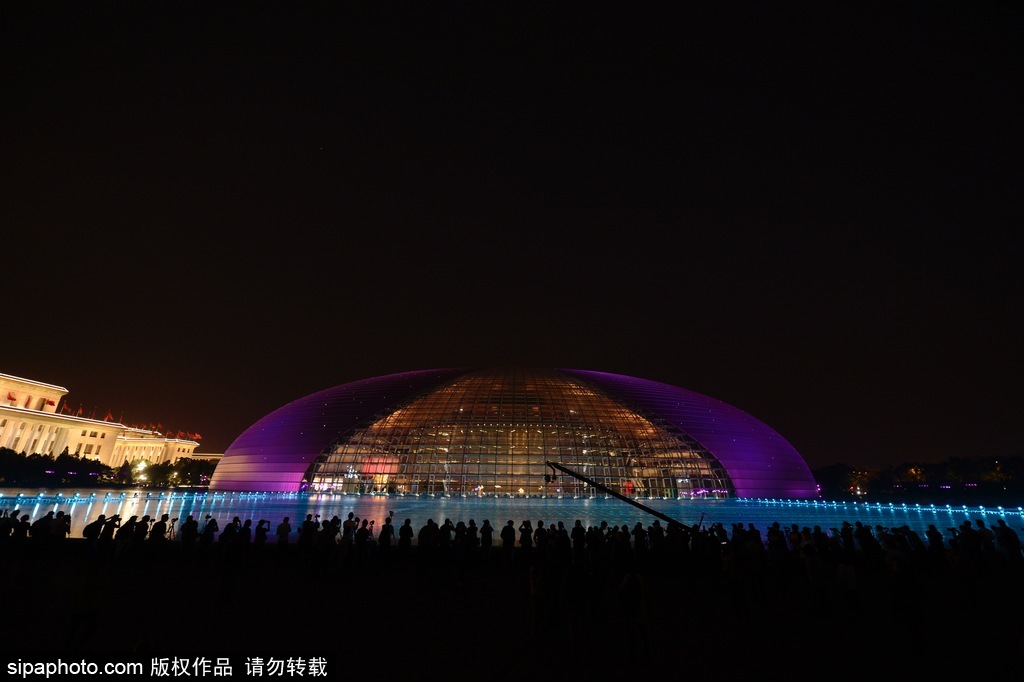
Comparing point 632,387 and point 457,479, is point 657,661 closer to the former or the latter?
point 457,479

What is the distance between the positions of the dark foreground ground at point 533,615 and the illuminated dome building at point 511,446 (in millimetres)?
32526

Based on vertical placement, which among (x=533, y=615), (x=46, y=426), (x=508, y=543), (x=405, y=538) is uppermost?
(x=46, y=426)

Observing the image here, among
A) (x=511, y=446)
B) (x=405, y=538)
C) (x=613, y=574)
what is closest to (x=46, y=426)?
(x=511, y=446)

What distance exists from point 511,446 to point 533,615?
3891 cm

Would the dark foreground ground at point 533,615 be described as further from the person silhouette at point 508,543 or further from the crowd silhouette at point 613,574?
the person silhouette at point 508,543

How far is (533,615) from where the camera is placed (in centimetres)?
849

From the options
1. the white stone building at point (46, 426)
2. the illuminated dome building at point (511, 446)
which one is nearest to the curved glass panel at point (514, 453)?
the illuminated dome building at point (511, 446)

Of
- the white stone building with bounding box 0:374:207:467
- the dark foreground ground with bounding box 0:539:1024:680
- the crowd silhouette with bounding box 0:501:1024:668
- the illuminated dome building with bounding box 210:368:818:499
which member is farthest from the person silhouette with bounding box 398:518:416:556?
the white stone building with bounding box 0:374:207:467

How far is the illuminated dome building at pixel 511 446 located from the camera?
46.0 m

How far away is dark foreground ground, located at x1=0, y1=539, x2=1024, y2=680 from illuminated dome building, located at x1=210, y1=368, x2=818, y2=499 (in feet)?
107

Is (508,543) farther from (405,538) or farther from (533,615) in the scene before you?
(533,615)

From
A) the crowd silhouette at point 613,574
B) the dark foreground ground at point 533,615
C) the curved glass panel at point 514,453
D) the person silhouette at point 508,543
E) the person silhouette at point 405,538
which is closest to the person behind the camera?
the dark foreground ground at point 533,615

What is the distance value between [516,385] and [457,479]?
13170 mm

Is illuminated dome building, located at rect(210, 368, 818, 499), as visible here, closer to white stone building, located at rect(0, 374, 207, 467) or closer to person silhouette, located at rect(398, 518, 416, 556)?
person silhouette, located at rect(398, 518, 416, 556)
